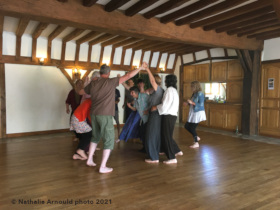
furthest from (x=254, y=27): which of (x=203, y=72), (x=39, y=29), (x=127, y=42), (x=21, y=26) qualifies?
(x=21, y=26)

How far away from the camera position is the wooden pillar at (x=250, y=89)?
6812 mm

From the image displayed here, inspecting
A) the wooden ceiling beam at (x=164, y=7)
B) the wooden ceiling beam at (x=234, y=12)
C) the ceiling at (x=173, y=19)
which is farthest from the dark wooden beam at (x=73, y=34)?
the wooden ceiling beam at (x=234, y=12)

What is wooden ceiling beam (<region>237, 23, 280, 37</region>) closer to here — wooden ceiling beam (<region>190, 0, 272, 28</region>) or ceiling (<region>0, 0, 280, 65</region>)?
ceiling (<region>0, 0, 280, 65</region>)

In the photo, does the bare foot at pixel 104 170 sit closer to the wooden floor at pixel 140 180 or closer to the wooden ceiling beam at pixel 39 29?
the wooden floor at pixel 140 180

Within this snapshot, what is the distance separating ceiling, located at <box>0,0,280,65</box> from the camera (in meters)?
3.90

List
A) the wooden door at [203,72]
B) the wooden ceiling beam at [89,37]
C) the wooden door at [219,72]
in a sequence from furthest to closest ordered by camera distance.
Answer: the wooden door at [203,72] → the wooden door at [219,72] → the wooden ceiling beam at [89,37]

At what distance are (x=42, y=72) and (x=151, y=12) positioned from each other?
4112 millimetres

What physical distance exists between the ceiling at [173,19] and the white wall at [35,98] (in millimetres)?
1087

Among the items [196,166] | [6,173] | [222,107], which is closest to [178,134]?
[222,107]

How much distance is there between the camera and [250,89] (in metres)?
6.89

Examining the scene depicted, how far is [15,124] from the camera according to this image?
6.68 m

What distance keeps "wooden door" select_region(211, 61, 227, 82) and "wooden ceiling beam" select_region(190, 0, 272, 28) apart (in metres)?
3.18

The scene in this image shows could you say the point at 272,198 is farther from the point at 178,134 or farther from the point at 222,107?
the point at 222,107

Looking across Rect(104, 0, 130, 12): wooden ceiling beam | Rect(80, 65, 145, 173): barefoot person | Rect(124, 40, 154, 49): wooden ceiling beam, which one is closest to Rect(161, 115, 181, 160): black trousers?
Rect(80, 65, 145, 173): barefoot person
